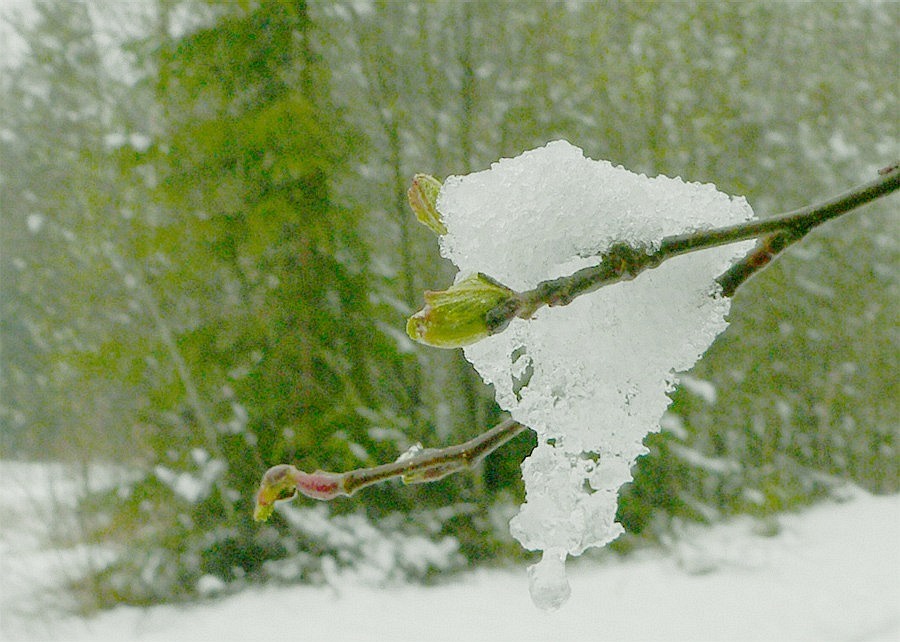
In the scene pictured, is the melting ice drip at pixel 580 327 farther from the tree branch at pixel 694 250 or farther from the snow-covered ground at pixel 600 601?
the snow-covered ground at pixel 600 601

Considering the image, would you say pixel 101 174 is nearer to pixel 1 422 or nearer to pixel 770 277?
pixel 1 422

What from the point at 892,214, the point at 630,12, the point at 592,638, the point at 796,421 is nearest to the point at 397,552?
the point at 592,638

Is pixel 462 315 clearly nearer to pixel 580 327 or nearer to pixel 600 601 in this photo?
pixel 580 327

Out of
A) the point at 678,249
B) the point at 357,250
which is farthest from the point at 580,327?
the point at 357,250

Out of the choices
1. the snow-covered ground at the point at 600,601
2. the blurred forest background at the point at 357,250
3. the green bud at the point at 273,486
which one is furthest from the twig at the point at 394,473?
the blurred forest background at the point at 357,250

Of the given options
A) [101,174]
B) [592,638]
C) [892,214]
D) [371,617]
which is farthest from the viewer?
[892,214]

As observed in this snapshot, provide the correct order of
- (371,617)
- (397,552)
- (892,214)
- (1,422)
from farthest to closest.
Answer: (1,422) → (892,214) → (397,552) → (371,617)

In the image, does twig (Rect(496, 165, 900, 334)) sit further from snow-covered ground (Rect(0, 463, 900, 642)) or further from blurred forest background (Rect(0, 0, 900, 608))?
blurred forest background (Rect(0, 0, 900, 608))
